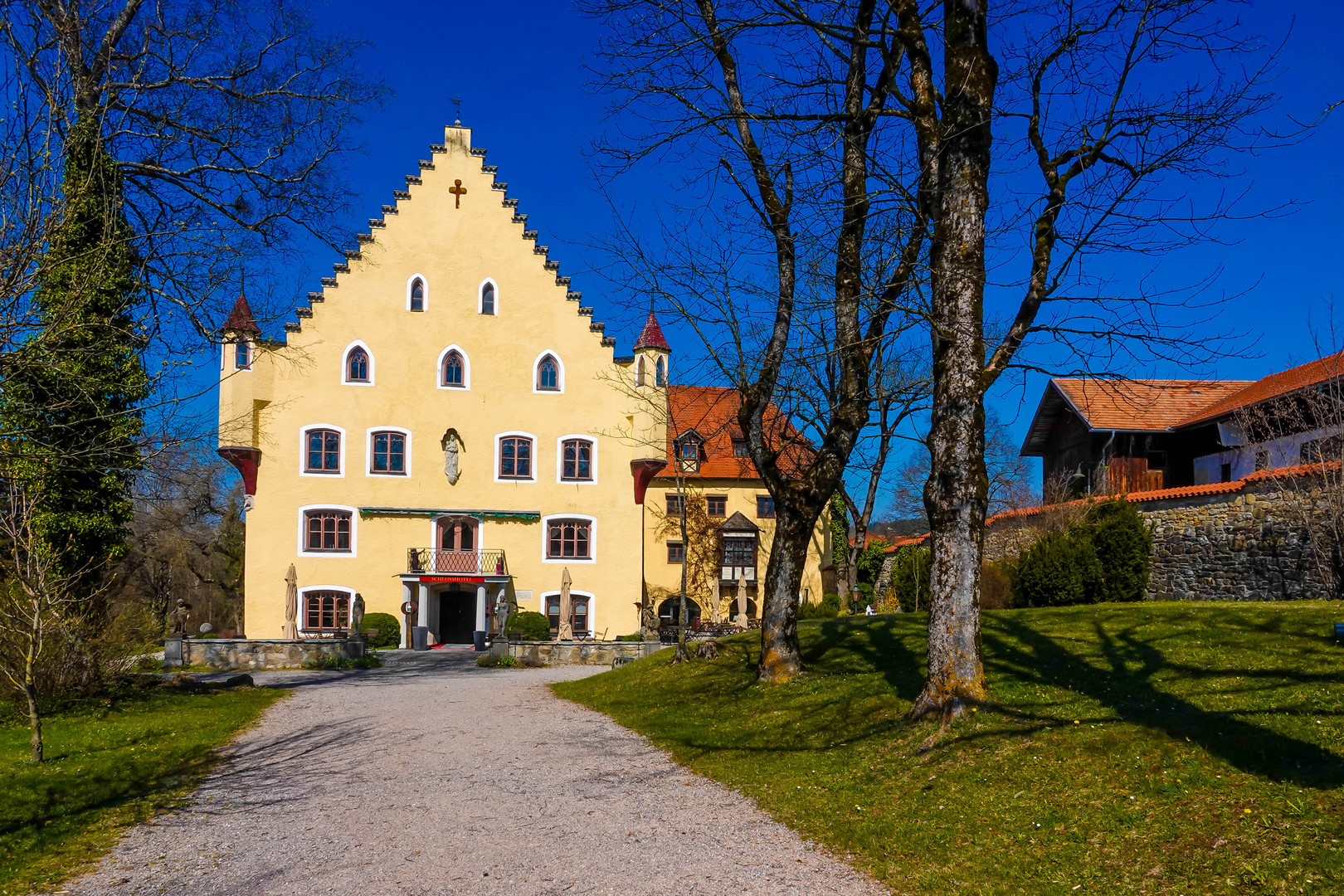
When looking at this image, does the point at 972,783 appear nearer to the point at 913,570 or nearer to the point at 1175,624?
the point at 1175,624

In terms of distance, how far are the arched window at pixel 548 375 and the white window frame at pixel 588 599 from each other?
23.2ft

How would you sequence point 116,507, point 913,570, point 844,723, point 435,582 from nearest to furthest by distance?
point 844,723 → point 116,507 → point 913,570 → point 435,582

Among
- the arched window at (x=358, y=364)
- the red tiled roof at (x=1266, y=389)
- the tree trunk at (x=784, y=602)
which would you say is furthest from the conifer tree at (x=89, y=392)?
the red tiled roof at (x=1266, y=389)

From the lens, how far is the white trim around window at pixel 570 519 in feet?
111

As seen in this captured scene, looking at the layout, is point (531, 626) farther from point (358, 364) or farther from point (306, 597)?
point (358, 364)

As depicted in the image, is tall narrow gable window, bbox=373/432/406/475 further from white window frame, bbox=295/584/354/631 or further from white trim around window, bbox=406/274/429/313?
white trim around window, bbox=406/274/429/313

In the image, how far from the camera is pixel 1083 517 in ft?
74.4

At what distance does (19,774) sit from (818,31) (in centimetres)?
1164

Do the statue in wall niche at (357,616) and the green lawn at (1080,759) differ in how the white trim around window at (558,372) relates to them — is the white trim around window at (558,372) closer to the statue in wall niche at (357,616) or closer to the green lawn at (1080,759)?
the statue in wall niche at (357,616)

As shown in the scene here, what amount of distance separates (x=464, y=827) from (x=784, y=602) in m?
6.53

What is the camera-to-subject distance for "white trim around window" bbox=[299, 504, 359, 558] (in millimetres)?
32031

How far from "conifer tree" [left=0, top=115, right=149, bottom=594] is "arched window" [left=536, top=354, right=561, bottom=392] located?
17.6 m

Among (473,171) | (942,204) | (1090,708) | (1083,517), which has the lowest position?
(1090,708)

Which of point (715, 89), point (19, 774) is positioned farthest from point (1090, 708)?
point (19, 774)
